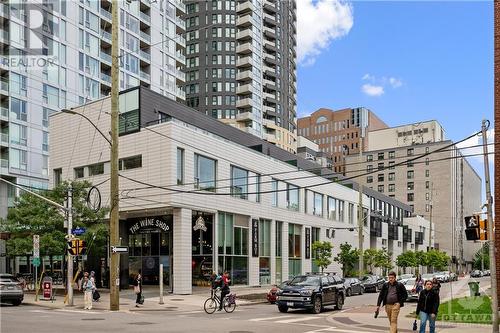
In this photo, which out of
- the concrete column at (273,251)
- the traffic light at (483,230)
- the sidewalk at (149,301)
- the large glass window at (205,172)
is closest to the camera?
the traffic light at (483,230)

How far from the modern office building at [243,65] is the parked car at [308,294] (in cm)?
7990

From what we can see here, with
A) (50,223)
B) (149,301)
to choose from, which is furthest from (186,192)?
(50,223)

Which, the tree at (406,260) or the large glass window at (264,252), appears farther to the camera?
the tree at (406,260)

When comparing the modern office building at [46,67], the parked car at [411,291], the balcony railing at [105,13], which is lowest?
the parked car at [411,291]

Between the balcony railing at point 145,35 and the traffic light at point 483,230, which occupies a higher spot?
the balcony railing at point 145,35

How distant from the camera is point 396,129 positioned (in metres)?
145

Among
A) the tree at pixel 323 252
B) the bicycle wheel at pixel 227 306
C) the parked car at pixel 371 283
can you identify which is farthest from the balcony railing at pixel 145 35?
the bicycle wheel at pixel 227 306

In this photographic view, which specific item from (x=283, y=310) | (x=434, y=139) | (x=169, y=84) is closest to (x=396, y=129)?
(x=434, y=139)

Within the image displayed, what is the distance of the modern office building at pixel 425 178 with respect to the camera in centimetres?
13188

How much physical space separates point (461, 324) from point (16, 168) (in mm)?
49577

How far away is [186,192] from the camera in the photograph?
32.8 m

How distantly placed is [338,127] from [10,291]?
145m

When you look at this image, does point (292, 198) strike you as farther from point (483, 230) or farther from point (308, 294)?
point (483, 230)

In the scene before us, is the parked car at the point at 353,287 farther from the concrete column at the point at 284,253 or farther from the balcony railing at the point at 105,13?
the balcony railing at the point at 105,13
